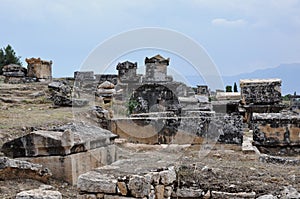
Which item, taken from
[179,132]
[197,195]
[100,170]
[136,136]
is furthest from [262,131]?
[100,170]

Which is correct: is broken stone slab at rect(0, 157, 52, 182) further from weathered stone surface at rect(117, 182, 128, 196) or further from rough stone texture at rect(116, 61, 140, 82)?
rough stone texture at rect(116, 61, 140, 82)

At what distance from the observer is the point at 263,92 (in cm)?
1179

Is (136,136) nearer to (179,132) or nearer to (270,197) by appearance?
(179,132)

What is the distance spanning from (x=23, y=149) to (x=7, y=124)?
308cm

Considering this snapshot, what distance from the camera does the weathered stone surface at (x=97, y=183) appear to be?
14.8 ft

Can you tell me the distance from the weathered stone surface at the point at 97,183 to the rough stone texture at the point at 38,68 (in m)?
19.8

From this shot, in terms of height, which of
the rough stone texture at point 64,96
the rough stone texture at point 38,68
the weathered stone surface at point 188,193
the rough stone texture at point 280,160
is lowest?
the weathered stone surface at point 188,193

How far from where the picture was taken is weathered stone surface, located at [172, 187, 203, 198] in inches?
189

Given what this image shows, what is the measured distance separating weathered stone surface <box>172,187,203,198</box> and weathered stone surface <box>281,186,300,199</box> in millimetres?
986

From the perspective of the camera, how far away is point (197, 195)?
189 inches

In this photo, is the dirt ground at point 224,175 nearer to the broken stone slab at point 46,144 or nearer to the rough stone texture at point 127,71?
the broken stone slab at point 46,144

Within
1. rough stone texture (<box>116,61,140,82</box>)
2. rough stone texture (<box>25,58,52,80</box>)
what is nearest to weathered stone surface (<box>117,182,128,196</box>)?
rough stone texture (<box>116,61,140,82</box>)

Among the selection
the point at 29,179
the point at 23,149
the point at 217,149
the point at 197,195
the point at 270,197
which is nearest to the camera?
the point at 270,197

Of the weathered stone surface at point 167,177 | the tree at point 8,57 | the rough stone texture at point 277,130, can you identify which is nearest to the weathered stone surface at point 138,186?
the weathered stone surface at point 167,177
